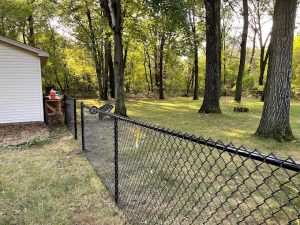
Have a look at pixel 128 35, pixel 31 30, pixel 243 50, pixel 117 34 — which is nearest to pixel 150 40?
pixel 128 35

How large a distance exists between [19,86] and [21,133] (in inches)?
91.2

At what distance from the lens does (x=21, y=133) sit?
23.3ft

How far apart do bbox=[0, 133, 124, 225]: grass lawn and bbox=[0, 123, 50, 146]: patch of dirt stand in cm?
103

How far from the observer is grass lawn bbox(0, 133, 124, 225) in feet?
9.35

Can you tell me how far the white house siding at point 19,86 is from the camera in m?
8.35

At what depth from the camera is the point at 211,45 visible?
1003cm

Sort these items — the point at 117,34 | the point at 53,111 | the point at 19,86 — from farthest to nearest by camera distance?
1. the point at 117,34
2. the point at 53,111
3. the point at 19,86

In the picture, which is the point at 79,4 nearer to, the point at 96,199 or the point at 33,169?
the point at 33,169

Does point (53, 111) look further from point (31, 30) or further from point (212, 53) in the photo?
point (31, 30)

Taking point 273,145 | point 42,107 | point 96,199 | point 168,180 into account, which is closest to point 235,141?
point 273,145

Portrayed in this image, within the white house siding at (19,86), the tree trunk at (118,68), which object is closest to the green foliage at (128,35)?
the tree trunk at (118,68)

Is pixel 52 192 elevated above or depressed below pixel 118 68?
below

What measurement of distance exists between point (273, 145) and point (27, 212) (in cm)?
500

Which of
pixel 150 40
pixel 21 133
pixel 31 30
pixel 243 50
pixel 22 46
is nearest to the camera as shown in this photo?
pixel 21 133
